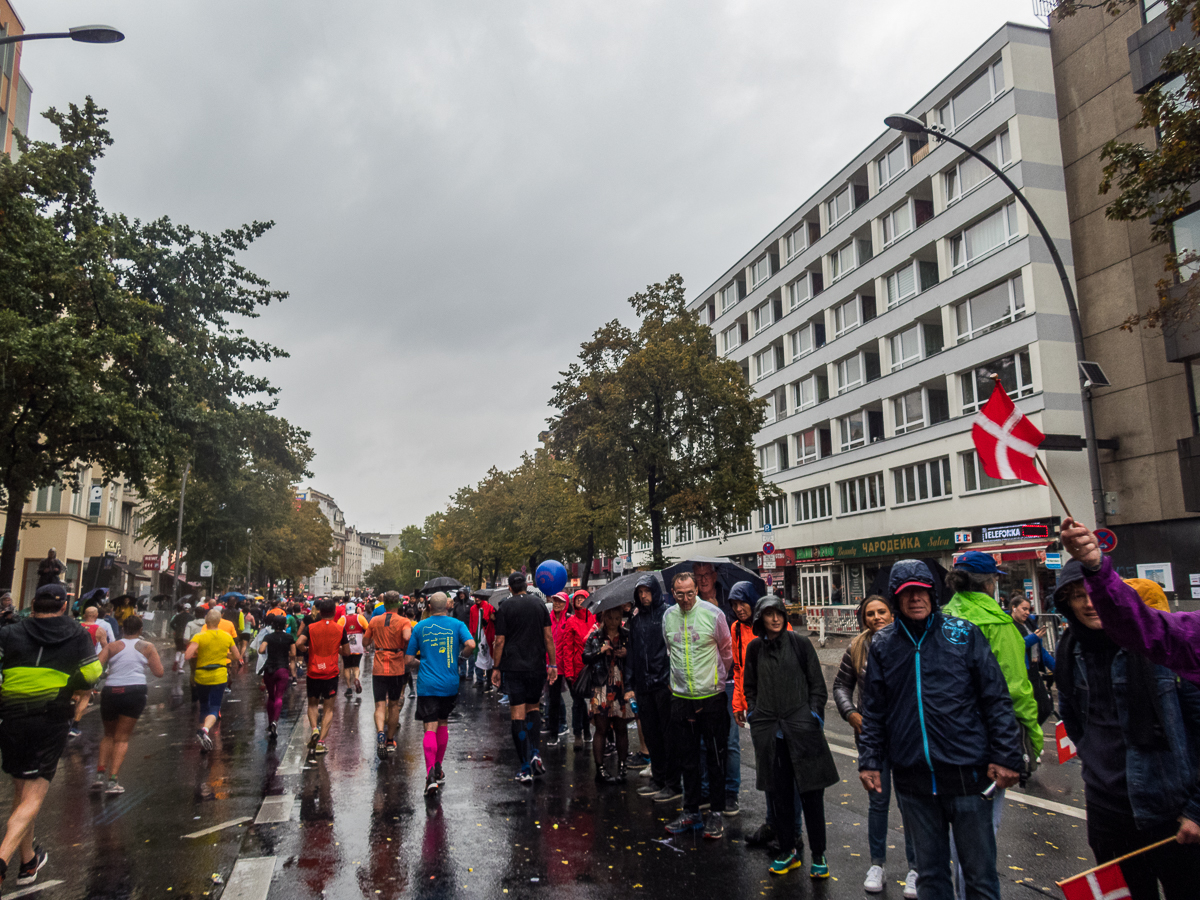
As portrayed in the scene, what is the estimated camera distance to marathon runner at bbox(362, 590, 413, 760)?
405 inches

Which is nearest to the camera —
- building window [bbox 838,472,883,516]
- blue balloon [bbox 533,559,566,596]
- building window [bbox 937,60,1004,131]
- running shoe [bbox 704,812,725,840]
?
running shoe [bbox 704,812,725,840]

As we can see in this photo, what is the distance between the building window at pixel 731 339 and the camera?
54.7 metres

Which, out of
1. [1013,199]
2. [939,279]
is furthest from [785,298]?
[1013,199]

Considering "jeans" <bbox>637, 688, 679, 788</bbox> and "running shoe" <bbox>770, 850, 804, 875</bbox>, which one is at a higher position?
"jeans" <bbox>637, 688, 679, 788</bbox>

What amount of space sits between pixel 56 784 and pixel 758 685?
7.29 meters

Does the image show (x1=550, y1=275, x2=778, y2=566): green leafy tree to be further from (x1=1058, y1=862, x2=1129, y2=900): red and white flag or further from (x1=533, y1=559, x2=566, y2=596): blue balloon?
(x1=1058, y1=862, x2=1129, y2=900): red and white flag

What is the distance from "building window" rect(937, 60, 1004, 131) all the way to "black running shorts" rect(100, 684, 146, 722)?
33.3 m

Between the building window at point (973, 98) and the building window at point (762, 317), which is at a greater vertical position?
the building window at point (973, 98)

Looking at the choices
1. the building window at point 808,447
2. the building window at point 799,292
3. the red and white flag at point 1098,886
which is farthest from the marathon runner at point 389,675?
the building window at point 799,292

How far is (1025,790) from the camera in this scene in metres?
7.75

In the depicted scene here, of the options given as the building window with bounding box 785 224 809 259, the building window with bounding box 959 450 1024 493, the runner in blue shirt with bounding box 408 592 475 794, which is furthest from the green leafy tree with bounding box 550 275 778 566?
the runner in blue shirt with bounding box 408 592 475 794

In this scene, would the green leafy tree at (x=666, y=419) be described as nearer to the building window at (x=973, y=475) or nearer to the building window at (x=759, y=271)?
the building window at (x=973, y=475)

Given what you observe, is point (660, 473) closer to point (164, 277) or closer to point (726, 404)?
point (726, 404)

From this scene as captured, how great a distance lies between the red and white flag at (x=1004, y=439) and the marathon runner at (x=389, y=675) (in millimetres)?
7120
